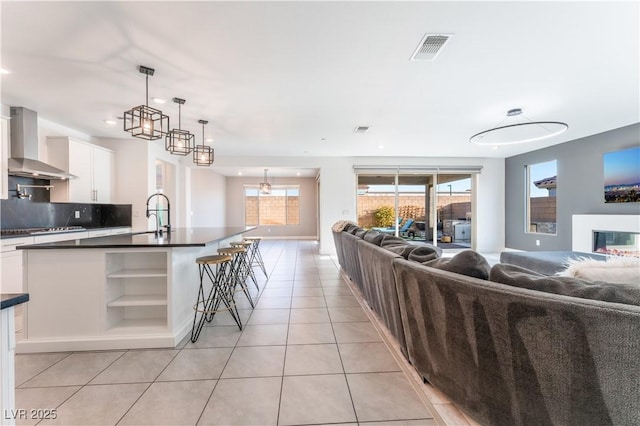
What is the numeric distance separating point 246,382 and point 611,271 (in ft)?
7.03

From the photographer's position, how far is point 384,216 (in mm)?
7613

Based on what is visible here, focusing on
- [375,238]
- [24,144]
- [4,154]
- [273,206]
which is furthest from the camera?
[273,206]

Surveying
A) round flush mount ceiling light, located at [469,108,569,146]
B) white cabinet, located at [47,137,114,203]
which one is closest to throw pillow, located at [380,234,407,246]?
round flush mount ceiling light, located at [469,108,569,146]

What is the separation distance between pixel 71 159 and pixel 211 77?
129 inches

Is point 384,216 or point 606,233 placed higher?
point 384,216

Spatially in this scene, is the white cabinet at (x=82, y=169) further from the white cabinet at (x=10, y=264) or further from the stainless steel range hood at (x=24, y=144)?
the white cabinet at (x=10, y=264)

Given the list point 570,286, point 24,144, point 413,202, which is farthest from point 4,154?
point 413,202

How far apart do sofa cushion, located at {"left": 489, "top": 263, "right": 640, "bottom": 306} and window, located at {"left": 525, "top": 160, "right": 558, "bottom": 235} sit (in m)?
6.37

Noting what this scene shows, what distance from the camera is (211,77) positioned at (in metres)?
2.88

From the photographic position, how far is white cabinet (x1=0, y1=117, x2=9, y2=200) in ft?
11.2

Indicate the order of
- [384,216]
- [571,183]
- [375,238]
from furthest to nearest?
[384,216], [571,183], [375,238]

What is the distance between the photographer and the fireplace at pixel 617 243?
429 centimetres

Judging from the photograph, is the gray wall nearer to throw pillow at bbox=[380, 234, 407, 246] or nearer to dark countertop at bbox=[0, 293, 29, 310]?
throw pillow at bbox=[380, 234, 407, 246]

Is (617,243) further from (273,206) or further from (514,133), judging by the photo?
(273,206)
